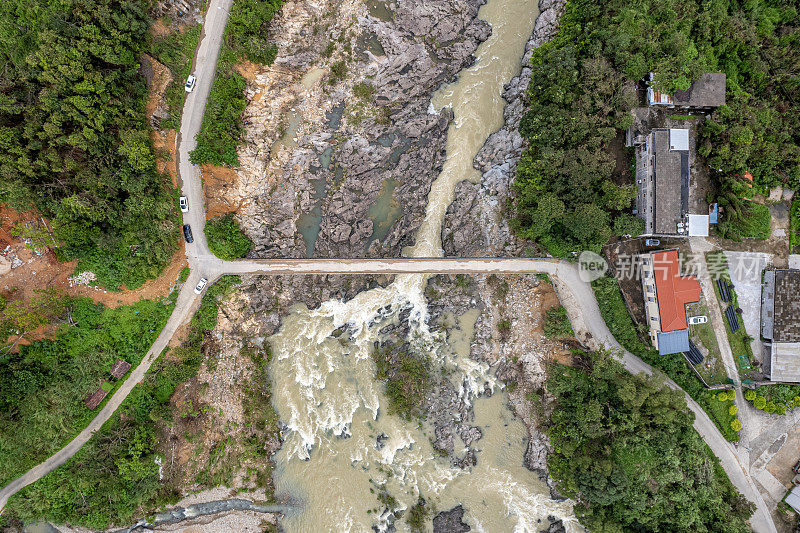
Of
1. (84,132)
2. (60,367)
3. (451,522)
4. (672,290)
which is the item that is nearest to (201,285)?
(60,367)

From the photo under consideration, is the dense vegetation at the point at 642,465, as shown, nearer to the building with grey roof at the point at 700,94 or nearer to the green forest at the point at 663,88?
the green forest at the point at 663,88

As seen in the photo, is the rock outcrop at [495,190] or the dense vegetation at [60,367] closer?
the dense vegetation at [60,367]

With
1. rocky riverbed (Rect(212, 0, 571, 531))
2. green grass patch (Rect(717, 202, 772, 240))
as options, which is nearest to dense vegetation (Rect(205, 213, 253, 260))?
rocky riverbed (Rect(212, 0, 571, 531))

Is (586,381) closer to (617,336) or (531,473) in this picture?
(617,336)

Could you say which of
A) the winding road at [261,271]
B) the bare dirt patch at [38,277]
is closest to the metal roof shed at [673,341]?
the winding road at [261,271]

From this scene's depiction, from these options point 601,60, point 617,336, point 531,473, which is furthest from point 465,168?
point 531,473

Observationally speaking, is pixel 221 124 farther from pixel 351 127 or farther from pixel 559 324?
pixel 559 324
